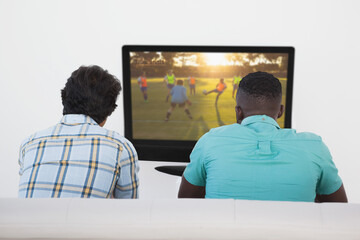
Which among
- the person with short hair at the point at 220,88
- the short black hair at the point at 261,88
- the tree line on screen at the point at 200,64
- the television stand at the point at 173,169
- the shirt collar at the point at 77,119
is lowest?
the television stand at the point at 173,169

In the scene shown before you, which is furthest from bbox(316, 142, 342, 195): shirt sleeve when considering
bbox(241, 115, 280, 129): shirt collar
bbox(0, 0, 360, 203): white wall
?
bbox(0, 0, 360, 203): white wall

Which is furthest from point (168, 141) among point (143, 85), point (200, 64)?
point (200, 64)

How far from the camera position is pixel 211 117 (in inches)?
116

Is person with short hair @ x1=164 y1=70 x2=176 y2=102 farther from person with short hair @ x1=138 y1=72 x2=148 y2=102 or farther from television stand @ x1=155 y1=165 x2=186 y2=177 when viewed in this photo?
television stand @ x1=155 y1=165 x2=186 y2=177

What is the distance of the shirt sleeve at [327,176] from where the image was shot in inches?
58.2

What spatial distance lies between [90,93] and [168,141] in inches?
48.4

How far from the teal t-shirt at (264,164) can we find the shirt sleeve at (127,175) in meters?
0.31

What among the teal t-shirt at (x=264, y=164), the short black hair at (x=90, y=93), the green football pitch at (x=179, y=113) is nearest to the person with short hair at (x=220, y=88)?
the green football pitch at (x=179, y=113)

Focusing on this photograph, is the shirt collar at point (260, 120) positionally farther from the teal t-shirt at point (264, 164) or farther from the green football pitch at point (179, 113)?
the green football pitch at point (179, 113)

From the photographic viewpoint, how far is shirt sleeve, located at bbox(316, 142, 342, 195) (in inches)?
58.2
